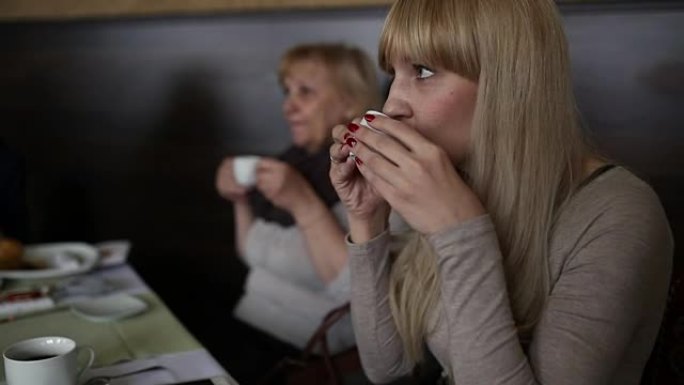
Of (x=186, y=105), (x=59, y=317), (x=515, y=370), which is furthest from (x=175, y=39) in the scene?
(x=515, y=370)

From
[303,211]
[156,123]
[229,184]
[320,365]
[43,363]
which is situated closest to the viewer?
[43,363]

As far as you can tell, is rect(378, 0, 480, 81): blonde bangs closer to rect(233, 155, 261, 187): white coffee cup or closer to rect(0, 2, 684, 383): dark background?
rect(233, 155, 261, 187): white coffee cup

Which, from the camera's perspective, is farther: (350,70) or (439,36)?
(350,70)

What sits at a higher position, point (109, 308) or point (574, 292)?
point (574, 292)

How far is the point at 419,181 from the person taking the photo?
992 mm

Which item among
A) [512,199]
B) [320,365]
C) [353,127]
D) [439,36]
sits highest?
[439,36]

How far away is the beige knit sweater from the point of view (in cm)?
98

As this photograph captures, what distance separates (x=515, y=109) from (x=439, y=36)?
5.9 inches

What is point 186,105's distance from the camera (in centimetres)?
273

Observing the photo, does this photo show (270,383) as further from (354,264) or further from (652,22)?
(652,22)

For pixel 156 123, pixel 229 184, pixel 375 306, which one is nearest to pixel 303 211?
pixel 229 184

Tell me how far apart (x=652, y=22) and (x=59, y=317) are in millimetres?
1459

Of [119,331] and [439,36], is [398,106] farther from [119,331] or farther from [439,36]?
[119,331]

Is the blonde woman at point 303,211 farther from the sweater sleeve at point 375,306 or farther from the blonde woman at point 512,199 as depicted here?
the blonde woman at point 512,199
